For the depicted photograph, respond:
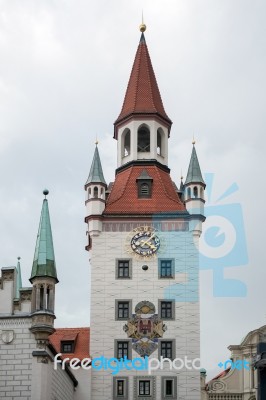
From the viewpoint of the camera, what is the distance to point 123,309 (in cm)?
5484

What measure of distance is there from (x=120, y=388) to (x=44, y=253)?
14.6 m

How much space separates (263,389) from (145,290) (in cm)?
1573

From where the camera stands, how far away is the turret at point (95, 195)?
184ft

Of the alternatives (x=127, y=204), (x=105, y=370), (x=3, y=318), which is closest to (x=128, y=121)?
(x=127, y=204)

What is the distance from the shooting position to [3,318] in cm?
4147

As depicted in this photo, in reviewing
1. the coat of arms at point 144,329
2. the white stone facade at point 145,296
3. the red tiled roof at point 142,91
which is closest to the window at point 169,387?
the white stone facade at point 145,296

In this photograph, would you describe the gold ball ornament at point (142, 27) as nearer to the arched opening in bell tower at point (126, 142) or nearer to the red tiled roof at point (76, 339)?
the arched opening in bell tower at point (126, 142)

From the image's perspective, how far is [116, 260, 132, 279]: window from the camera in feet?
182

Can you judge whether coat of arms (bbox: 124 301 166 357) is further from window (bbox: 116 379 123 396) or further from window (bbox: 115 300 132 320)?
window (bbox: 116 379 123 396)

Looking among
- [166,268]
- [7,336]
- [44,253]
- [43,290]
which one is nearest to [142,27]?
[166,268]

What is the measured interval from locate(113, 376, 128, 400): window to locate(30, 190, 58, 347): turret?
13616 millimetres

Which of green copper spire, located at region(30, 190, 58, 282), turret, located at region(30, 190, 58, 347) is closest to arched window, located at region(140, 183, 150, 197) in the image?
green copper spire, located at region(30, 190, 58, 282)

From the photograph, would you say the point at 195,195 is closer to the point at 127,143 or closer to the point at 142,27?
the point at 127,143

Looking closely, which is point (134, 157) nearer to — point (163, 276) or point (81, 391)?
point (163, 276)
